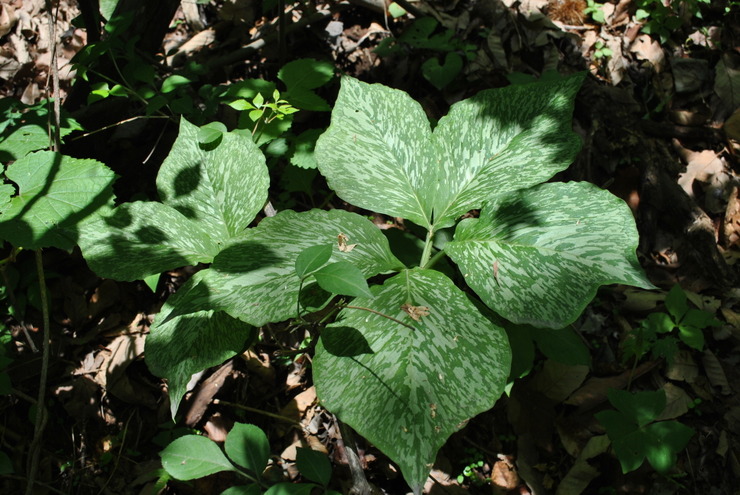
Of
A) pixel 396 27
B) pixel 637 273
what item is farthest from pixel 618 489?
pixel 396 27

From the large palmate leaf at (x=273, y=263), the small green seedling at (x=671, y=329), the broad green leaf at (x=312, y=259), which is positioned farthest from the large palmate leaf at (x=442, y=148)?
the small green seedling at (x=671, y=329)

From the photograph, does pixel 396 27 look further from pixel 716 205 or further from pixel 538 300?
pixel 538 300

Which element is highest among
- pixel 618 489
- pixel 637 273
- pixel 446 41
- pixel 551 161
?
pixel 446 41

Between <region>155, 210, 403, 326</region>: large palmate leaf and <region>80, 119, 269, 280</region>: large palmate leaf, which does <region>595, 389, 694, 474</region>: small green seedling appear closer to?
<region>155, 210, 403, 326</region>: large palmate leaf

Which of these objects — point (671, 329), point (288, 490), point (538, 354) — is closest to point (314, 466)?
point (288, 490)

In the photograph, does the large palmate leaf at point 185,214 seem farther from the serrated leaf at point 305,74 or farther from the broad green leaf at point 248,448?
the serrated leaf at point 305,74
